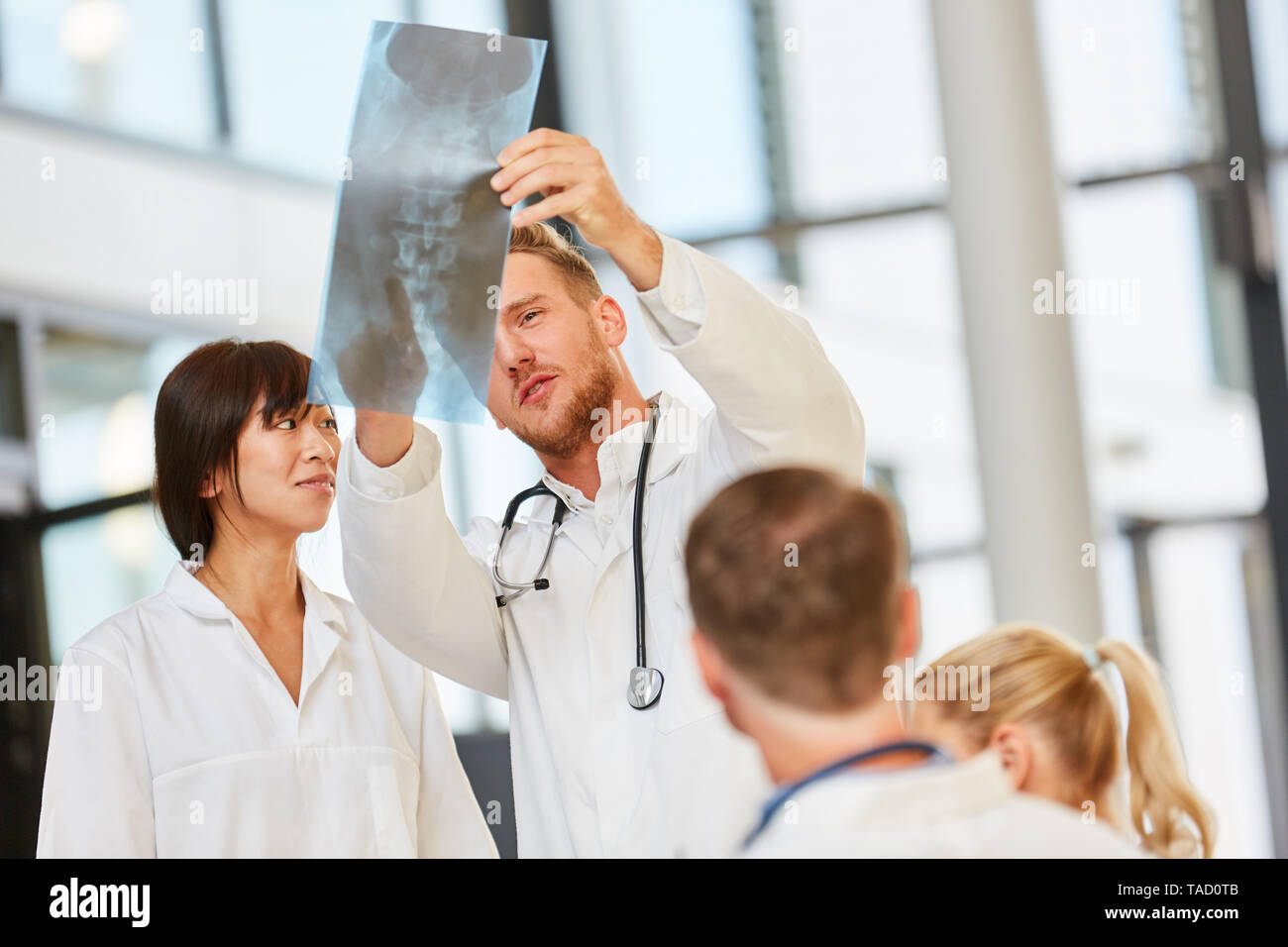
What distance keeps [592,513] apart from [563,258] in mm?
344

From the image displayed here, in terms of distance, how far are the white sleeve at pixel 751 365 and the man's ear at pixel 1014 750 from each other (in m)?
0.34

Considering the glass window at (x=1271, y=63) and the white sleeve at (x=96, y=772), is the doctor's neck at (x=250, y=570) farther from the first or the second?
the glass window at (x=1271, y=63)

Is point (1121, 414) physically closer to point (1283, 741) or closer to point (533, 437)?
point (1283, 741)

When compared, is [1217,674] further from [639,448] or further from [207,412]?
[207,412]

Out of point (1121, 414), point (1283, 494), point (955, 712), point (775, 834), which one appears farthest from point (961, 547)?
point (775, 834)

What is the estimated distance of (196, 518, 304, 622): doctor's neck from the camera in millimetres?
1704

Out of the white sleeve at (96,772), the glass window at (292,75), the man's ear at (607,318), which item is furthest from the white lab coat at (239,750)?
the glass window at (292,75)

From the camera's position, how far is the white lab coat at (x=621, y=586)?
1363mm

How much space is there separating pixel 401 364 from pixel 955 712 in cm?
77

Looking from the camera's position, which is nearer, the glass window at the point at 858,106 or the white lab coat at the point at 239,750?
the white lab coat at the point at 239,750

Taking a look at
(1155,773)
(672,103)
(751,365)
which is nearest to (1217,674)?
(672,103)

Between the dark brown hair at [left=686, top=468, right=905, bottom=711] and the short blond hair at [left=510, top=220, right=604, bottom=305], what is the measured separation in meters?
0.74

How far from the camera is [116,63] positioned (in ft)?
15.0

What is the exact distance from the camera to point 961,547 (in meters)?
4.43
